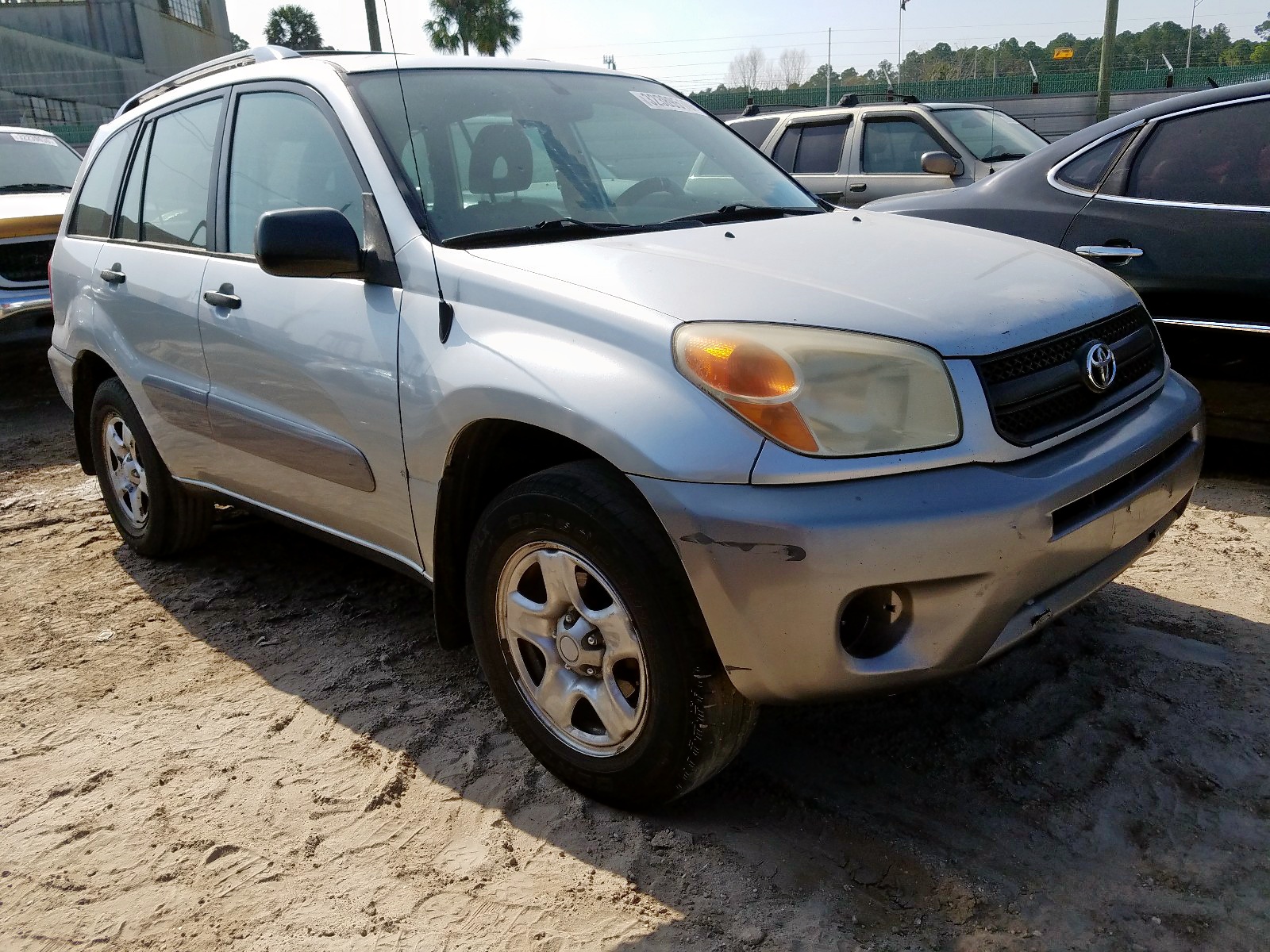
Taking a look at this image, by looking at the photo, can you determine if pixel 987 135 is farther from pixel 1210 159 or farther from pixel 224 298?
pixel 224 298

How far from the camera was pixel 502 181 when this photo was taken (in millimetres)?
2936

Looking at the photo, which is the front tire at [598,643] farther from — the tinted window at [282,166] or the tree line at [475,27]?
the tree line at [475,27]

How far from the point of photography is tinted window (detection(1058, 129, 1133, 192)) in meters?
4.48

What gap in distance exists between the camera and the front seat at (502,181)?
2.80m

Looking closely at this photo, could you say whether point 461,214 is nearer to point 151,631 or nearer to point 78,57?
point 151,631

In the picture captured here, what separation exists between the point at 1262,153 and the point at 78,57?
46.7 meters

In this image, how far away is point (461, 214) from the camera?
9.17 ft

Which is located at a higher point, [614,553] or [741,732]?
[614,553]

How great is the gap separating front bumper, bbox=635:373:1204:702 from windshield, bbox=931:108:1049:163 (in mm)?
7111

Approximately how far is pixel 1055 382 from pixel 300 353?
193 centimetres

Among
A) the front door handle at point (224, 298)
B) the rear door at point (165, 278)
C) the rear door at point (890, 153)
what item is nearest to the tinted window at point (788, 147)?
the rear door at point (890, 153)

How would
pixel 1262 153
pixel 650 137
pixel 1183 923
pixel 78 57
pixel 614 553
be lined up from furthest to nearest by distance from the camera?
1. pixel 78 57
2. pixel 1262 153
3. pixel 650 137
4. pixel 614 553
5. pixel 1183 923

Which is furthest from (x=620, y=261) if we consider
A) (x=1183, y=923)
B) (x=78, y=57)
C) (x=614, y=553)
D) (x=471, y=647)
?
(x=78, y=57)

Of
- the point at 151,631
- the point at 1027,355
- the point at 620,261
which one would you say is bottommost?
the point at 151,631
